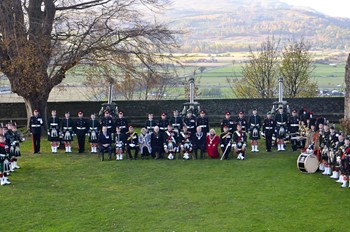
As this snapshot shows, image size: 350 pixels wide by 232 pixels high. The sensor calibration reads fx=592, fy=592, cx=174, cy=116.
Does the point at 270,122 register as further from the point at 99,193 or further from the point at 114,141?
the point at 99,193

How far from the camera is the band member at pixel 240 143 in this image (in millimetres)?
21781

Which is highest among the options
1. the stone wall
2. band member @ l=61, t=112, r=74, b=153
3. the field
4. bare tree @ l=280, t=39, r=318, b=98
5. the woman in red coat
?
bare tree @ l=280, t=39, r=318, b=98

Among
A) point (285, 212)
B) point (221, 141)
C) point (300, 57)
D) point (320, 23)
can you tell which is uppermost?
point (320, 23)

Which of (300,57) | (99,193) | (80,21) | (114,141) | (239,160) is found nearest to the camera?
(99,193)

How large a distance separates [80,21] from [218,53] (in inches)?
2571

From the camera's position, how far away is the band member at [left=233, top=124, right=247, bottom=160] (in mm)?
21781

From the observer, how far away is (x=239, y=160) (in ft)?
71.2

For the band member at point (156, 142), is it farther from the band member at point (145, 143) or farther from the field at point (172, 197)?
the field at point (172, 197)

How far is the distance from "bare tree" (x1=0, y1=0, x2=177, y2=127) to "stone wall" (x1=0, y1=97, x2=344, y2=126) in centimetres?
346

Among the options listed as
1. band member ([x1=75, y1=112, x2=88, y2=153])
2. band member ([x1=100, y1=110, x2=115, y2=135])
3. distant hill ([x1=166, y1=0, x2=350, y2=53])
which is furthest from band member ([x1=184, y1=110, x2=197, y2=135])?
distant hill ([x1=166, y1=0, x2=350, y2=53])

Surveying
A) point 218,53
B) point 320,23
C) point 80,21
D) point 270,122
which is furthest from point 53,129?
point 320,23

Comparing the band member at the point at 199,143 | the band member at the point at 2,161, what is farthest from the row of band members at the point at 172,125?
the band member at the point at 2,161

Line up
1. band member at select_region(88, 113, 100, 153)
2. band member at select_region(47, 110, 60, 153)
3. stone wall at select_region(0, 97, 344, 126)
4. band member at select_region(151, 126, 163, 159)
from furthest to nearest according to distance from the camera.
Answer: stone wall at select_region(0, 97, 344, 126) < band member at select_region(47, 110, 60, 153) < band member at select_region(88, 113, 100, 153) < band member at select_region(151, 126, 163, 159)

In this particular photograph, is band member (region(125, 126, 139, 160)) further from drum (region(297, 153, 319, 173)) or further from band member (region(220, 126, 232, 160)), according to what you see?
drum (region(297, 153, 319, 173))
